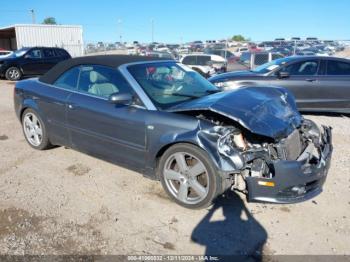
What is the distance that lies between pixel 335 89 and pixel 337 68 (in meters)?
0.61

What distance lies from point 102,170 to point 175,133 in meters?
1.57

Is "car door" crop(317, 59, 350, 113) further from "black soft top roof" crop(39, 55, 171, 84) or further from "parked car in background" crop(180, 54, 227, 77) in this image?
"parked car in background" crop(180, 54, 227, 77)

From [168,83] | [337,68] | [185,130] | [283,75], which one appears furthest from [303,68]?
[185,130]

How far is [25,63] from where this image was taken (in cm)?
1566

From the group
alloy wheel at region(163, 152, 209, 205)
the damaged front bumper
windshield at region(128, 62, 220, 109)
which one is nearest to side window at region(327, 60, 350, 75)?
windshield at region(128, 62, 220, 109)

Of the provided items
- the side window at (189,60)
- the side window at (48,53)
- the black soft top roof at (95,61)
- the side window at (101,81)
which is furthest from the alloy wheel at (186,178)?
the side window at (48,53)

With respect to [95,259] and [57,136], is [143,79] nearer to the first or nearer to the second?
[57,136]

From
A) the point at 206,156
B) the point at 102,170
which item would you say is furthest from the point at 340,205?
the point at 102,170

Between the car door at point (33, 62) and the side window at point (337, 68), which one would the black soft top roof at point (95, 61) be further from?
the car door at point (33, 62)

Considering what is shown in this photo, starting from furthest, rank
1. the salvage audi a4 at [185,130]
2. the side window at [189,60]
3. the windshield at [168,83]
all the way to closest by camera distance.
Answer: the side window at [189,60] → the windshield at [168,83] → the salvage audi a4 at [185,130]

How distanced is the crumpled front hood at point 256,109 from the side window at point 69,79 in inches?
66.2

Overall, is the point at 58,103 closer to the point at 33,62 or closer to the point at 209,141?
the point at 209,141

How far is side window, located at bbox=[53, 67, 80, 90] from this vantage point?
4.66 m

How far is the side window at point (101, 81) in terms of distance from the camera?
408 centimetres
